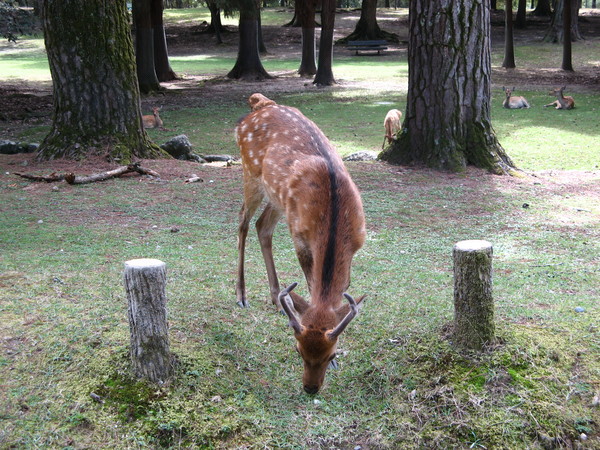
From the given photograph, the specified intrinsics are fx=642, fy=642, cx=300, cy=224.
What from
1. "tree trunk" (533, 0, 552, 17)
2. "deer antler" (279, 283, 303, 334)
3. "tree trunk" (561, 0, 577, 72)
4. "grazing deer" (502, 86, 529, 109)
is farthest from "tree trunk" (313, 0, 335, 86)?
"tree trunk" (533, 0, 552, 17)

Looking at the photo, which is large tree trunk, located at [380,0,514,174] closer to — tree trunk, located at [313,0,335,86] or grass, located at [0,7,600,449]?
grass, located at [0,7,600,449]

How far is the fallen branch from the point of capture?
328 inches

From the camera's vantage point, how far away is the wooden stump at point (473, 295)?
3824 mm

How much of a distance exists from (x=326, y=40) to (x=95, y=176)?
42.0 feet

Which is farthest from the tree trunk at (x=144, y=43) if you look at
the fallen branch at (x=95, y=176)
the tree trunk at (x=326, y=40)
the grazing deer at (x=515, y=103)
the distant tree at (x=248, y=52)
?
the fallen branch at (x=95, y=176)

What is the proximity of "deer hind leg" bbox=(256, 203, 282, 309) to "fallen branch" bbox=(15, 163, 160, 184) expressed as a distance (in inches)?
156

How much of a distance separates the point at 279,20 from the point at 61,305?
4389 cm

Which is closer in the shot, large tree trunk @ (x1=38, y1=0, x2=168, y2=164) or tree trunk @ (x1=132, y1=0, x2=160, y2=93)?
large tree trunk @ (x1=38, y1=0, x2=168, y2=164)

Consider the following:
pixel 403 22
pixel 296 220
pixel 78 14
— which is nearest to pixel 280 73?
pixel 78 14

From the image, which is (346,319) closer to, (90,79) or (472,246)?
(472,246)

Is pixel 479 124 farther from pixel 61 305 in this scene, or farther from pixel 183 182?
pixel 61 305

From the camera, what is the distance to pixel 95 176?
8.44 meters

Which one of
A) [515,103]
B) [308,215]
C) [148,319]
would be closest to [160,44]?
[515,103]

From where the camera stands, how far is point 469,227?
22.5ft
